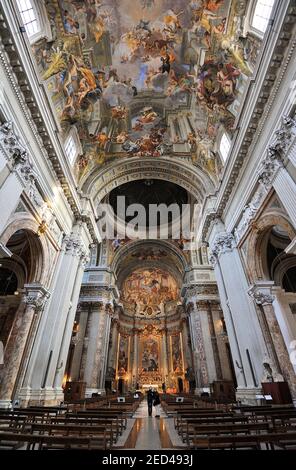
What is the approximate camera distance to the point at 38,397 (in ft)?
29.3

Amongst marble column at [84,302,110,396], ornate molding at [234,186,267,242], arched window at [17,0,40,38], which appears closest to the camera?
arched window at [17,0,40,38]

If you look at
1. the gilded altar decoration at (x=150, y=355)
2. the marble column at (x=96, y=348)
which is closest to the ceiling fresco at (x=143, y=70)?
the marble column at (x=96, y=348)

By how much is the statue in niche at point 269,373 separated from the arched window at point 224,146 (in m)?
9.96

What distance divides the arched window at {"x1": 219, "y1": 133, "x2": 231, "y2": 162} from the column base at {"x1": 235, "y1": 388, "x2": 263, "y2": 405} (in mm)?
11046

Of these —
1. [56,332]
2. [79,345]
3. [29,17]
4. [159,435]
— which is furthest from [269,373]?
[29,17]

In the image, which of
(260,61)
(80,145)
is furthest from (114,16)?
(260,61)

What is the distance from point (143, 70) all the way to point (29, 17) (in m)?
6.64

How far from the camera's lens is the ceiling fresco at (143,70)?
10266 mm

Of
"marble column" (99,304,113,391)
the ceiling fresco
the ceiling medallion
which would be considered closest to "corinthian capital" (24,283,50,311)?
the ceiling fresco

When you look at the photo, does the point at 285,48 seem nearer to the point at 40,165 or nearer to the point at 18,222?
the point at 40,165

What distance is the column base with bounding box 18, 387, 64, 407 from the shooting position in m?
8.62

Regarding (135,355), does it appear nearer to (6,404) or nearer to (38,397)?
(38,397)

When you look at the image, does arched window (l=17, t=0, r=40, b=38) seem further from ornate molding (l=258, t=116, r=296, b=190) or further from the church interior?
ornate molding (l=258, t=116, r=296, b=190)

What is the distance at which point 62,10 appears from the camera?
10016 mm
